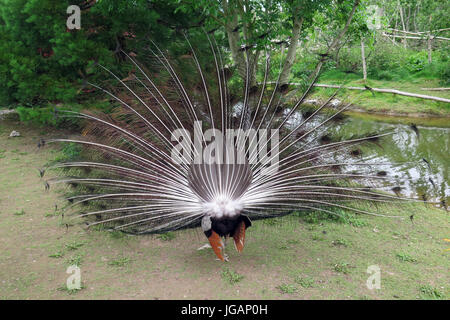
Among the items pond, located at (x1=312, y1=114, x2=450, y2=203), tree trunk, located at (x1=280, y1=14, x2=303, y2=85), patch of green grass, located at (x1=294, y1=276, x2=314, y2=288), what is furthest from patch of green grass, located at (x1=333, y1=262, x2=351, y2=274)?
tree trunk, located at (x1=280, y1=14, x2=303, y2=85)

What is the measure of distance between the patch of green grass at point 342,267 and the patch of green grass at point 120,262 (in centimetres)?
261

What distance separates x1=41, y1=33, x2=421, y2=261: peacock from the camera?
13.7ft

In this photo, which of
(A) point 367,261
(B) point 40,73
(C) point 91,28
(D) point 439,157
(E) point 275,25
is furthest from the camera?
(D) point 439,157

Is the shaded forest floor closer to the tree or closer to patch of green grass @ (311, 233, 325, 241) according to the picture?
patch of green grass @ (311, 233, 325, 241)

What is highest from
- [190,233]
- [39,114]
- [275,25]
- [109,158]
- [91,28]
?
[91,28]

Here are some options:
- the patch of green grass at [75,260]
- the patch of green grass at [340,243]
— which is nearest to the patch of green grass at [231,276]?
the patch of green grass at [340,243]

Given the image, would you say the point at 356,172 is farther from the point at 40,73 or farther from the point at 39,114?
the point at 40,73

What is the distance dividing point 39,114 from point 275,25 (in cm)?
576

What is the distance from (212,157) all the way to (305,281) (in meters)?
1.82

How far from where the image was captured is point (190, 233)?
17.9ft

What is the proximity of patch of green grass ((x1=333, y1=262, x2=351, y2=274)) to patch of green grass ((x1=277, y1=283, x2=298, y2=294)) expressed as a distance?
71 cm

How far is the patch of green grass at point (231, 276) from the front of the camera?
4.28 m

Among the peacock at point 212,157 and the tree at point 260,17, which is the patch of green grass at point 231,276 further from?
the tree at point 260,17

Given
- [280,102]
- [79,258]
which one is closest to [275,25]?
[280,102]
